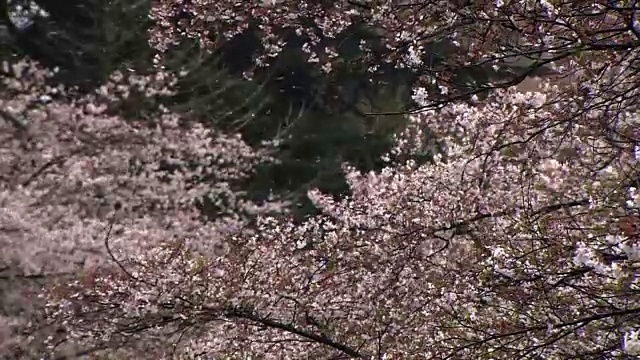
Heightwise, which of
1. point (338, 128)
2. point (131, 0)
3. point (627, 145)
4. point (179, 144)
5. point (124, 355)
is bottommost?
point (124, 355)

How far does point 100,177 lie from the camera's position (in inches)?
356

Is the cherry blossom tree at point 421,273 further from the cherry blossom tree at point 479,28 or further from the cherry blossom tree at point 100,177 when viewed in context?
the cherry blossom tree at point 100,177

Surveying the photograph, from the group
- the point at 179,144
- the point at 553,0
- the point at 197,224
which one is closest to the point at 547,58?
the point at 553,0

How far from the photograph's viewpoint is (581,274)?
2791 mm

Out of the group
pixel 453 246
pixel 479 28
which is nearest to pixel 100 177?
pixel 453 246

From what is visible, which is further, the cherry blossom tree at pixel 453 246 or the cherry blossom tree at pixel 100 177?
the cherry blossom tree at pixel 100 177

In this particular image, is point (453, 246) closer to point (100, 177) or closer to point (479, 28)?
point (479, 28)

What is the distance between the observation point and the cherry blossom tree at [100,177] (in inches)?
275

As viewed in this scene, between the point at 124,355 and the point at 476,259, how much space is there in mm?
2968

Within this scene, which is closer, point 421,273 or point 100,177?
point 421,273

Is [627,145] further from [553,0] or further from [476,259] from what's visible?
[476,259]

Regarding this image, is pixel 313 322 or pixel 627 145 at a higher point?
pixel 627 145

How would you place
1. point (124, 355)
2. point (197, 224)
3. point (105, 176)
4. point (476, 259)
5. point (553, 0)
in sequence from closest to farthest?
1. point (553, 0)
2. point (476, 259)
3. point (124, 355)
4. point (105, 176)
5. point (197, 224)

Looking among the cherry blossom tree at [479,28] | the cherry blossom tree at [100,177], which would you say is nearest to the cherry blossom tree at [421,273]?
the cherry blossom tree at [479,28]
